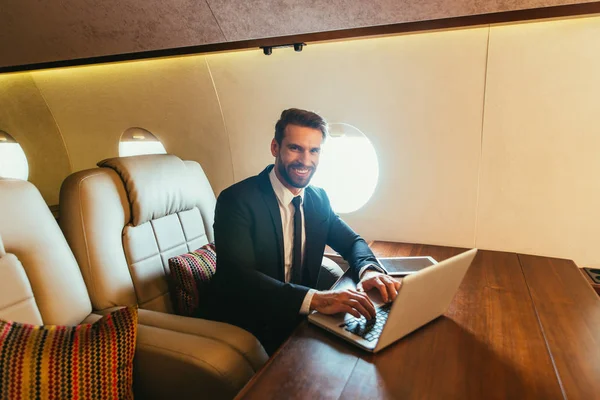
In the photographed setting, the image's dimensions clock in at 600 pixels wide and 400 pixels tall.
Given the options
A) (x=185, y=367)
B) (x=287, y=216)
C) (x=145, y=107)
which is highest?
(x=145, y=107)

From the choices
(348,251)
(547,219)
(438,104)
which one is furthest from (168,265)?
(547,219)

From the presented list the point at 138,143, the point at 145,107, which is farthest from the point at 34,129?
the point at 145,107

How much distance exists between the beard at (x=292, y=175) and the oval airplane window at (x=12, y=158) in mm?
3041

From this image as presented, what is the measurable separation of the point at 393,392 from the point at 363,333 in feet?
0.70

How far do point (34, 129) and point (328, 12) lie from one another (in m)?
2.87

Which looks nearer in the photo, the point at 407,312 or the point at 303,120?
the point at 407,312

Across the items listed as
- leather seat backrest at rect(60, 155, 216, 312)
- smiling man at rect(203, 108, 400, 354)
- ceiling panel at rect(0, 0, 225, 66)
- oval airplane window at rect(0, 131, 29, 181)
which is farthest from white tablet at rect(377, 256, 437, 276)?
oval airplane window at rect(0, 131, 29, 181)

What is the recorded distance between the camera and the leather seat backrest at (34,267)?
3.84ft

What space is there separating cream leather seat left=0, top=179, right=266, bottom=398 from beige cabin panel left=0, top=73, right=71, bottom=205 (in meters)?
2.25

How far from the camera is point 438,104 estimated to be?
192 cm

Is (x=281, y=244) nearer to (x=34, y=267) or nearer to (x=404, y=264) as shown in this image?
(x=404, y=264)

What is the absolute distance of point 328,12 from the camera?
5.44 ft

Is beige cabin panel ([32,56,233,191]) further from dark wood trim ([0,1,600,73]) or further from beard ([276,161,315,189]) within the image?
beard ([276,161,315,189])

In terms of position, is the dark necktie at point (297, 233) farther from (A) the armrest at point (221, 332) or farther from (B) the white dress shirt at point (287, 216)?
(A) the armrest at point (221, 332)
